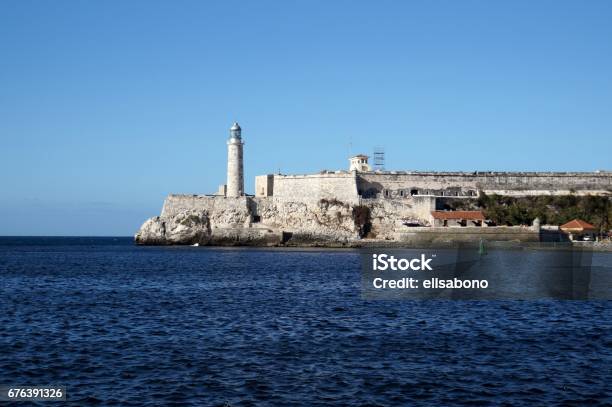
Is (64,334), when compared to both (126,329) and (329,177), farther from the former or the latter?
(329,177)

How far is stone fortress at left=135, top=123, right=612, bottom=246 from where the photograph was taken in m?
58.2

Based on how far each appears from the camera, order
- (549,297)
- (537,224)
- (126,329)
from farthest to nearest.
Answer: (537,224) → (549,297) → (126,329)

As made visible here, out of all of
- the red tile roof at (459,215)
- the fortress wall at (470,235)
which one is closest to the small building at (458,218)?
the red tile roof at (459,215)

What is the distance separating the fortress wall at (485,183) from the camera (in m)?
60.8

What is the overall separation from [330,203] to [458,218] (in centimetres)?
940

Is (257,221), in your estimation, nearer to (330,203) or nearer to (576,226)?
(330,203)

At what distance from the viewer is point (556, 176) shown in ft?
209

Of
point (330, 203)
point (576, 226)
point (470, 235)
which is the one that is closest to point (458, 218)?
point (470, 235)

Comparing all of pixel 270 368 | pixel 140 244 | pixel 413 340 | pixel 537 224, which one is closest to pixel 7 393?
pixel 270 368

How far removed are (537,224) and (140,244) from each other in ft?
105

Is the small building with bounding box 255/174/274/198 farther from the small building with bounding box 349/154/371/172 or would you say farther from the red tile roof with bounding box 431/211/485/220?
the red tile roof with bounding box 431/211/485/220

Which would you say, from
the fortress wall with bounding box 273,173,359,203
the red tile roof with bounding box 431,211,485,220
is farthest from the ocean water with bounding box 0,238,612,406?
the fortress wall with bounding box 273,173,359,203

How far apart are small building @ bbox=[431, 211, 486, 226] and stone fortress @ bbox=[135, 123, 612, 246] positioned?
0.09m

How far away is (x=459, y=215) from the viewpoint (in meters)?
55.7
